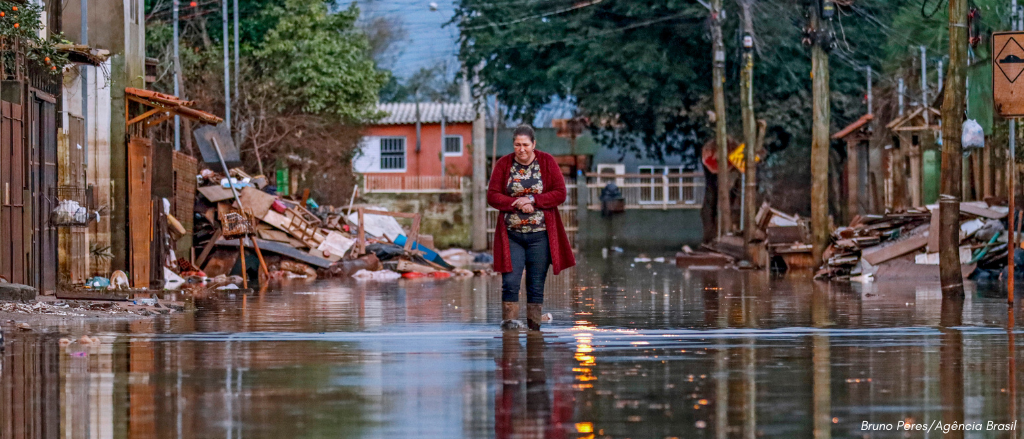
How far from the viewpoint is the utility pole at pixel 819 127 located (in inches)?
1110

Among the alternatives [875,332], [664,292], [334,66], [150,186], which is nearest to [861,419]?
[875,332]

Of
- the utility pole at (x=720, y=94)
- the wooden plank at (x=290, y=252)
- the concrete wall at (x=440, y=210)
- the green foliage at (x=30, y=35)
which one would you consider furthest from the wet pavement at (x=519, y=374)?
the concrete wall at (x=440, y=210)

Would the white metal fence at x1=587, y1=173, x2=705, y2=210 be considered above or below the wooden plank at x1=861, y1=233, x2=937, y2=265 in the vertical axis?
above

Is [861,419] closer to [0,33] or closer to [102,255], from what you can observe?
[0,33]

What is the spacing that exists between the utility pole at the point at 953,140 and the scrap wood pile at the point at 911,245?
620 cm

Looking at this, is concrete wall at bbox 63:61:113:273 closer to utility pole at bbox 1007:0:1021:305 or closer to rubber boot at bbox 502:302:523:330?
rubber boot at bbox 502:302:523:330

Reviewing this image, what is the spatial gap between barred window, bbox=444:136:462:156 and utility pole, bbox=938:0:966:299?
141 feet

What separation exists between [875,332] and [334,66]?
3155 cm

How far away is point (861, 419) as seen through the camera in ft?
23.8

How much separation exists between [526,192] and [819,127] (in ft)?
56.8

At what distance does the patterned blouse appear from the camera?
41.5 ft

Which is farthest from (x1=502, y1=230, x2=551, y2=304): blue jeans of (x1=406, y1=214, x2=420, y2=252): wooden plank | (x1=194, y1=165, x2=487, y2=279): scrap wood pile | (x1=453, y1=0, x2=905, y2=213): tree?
(x1=453, y1=0, x2=905, y2=213): tree

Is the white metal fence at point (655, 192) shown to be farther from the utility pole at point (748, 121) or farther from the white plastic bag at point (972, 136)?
the white plastic bag at point (972, 136)

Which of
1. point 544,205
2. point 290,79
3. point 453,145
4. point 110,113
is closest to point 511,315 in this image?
point 544,205
